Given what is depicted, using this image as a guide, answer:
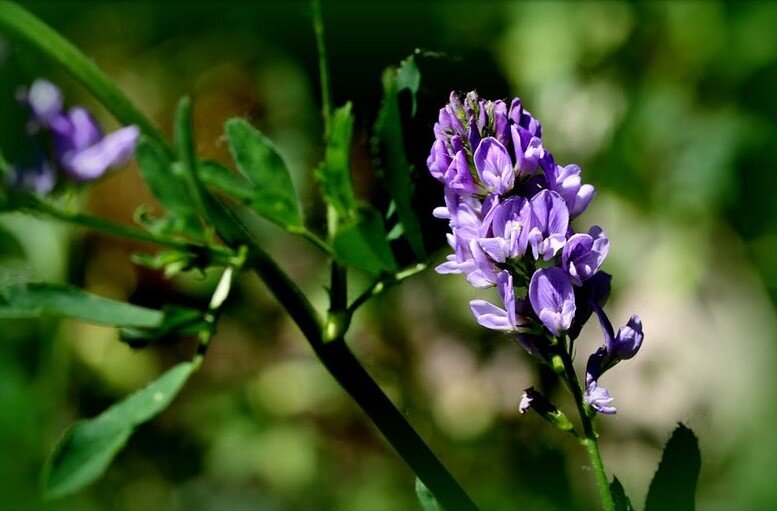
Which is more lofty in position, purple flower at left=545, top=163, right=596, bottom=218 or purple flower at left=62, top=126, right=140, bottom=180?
purple flower at left=545, top=163, right=596, bottom=218

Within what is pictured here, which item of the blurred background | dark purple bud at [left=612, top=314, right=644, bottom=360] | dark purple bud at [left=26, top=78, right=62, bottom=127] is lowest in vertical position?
the blurred background

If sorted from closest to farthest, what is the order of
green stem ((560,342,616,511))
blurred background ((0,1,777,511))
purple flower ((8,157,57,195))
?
1. green stem ((560,342,616,511))
2. purple flower ((8,157,57,195))
3. blurred background ((0,1,777,511))

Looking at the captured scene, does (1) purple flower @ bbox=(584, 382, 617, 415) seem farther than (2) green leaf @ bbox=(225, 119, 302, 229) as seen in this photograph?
No

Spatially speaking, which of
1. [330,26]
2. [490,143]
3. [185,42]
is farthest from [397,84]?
[185,42]

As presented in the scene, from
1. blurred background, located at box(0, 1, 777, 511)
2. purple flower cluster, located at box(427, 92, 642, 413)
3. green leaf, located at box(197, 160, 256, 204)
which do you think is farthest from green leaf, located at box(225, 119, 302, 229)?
blurred background, located at box(0, 1, 777, 511)

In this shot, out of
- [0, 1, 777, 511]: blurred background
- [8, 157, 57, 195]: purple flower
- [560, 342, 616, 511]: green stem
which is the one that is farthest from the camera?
[0, 1, 777, 511]: blurred background

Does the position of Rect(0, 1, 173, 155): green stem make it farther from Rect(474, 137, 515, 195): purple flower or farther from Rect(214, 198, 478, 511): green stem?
Rect(474, 137, 515, 195): purple flower

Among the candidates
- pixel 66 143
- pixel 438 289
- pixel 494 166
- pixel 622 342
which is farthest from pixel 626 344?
pixel 438 289
